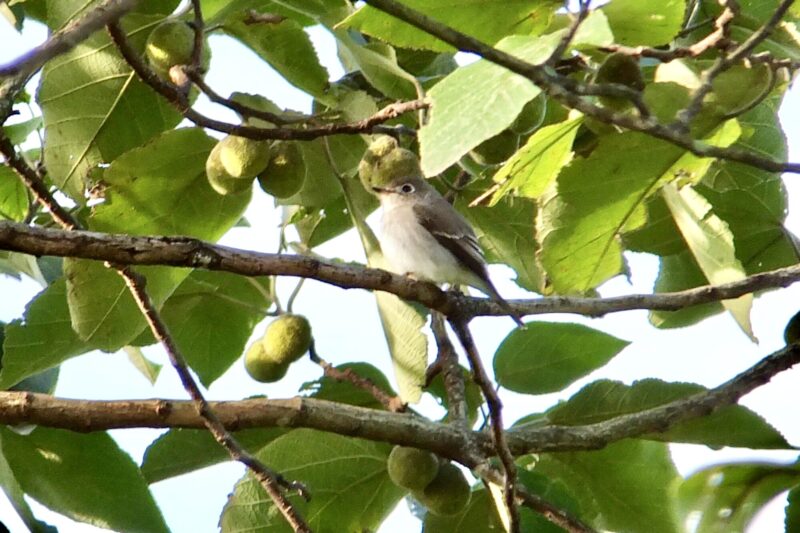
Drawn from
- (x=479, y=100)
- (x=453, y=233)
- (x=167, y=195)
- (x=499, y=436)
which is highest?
(x=453, y=233)

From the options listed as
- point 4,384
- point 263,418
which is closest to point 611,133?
point 263,418

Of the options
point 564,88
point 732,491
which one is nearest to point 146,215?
point 564,88

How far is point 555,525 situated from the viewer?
9.13 ft

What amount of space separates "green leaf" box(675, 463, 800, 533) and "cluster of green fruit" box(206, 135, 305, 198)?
129 cm

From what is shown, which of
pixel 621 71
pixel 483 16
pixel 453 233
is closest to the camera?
pixel 483 16

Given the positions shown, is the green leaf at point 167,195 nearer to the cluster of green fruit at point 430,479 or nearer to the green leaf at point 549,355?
the cluster of green fruit at point 430,479

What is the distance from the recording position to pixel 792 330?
9.69ft

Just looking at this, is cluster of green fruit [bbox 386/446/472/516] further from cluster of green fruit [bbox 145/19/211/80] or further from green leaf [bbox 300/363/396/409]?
cluster of green fruit [bbox 145/19/211/80]

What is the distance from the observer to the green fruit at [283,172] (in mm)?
2815

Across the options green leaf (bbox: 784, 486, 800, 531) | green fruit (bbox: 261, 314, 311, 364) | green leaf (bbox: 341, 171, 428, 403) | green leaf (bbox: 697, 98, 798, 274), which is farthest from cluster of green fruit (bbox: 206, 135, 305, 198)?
green leaf (bbox: 784, 486, 800, 531)

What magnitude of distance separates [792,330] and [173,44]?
177 centimetres

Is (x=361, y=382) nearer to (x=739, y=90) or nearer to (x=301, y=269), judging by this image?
(x=301, y=269)

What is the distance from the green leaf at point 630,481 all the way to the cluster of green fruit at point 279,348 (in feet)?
2.70

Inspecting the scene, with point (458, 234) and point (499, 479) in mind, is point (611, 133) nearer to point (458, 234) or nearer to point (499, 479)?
point (499, 479)
